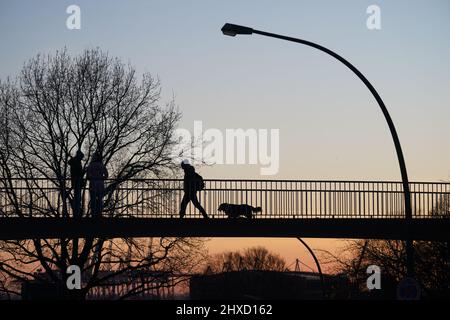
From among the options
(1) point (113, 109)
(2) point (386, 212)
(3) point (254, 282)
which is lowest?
(3) point (254, 282)

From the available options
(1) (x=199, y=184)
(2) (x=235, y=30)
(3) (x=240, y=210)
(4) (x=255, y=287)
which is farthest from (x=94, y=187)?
(4) (x=255, y=287)

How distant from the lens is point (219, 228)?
1094 inches

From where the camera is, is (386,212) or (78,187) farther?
(386,212)

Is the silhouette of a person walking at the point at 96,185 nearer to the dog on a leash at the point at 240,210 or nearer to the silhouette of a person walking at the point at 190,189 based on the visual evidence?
the silhouette of a person walking at the point at 190,189

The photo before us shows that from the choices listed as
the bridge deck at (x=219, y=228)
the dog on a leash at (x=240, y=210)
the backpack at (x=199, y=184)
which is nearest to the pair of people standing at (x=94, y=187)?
the bridge deck at (x=219, y=228)

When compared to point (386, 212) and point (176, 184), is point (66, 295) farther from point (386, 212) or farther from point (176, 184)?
point (386, 212)

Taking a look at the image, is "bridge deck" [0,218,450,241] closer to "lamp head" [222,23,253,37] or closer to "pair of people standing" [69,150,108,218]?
"pair of people standing" [69,150,108,218]

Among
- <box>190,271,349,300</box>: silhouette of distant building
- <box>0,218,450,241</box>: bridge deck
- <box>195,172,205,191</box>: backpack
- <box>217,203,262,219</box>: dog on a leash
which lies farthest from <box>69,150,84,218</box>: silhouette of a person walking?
<box>190,271,349,300</box>: silhouette of distant building

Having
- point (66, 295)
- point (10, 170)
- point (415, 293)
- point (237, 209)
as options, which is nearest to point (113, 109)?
point (10, 170)

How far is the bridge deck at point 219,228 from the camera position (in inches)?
1059

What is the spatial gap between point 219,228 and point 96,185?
135 inches
